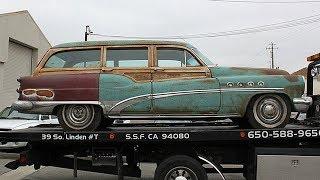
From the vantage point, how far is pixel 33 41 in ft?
89.5

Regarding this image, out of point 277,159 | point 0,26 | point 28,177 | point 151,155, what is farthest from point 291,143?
point 0,26

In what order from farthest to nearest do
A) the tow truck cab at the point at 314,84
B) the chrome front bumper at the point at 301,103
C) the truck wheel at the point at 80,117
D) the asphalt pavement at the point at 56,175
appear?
1. the asphalt pavement at the point at 56,175
2. the tow truck cab at the point at 314,84
3. the truck wheel at the point at 80,117
4. the chrome front bumper at the point at 301,103

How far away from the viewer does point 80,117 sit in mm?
7223

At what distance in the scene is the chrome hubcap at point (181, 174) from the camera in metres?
6.88

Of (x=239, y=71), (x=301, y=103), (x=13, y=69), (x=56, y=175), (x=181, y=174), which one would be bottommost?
(x=56, y=175)

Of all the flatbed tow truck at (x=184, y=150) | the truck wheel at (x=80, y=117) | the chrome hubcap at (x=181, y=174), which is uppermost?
the truck wheel at (x=80, y=117)

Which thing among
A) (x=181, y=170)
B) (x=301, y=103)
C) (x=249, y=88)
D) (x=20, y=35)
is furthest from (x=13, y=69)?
(x=301, y=103)

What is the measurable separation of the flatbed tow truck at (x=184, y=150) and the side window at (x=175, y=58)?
1.02 meters

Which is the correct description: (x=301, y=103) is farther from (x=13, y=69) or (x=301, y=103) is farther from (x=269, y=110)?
(x=13, y=69)

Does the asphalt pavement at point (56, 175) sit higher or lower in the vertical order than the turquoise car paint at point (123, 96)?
lower

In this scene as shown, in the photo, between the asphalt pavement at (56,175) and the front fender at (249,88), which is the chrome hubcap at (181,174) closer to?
the front fender at (249,88)

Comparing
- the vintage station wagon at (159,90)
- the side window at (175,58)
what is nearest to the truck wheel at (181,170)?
the vintage station wagon at (159,90)

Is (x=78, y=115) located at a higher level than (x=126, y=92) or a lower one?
lower

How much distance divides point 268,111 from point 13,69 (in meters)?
20.2
